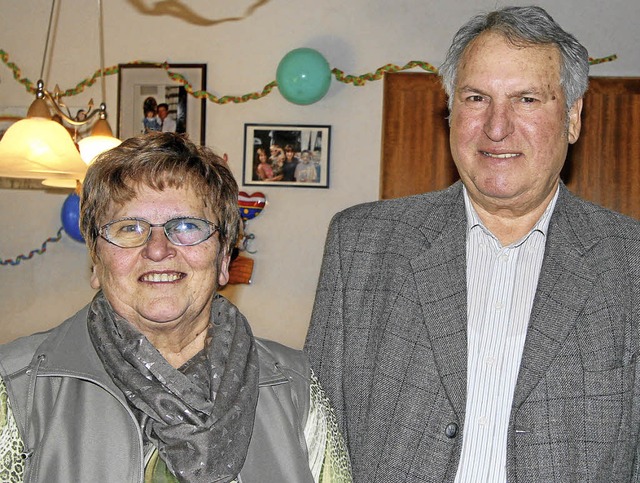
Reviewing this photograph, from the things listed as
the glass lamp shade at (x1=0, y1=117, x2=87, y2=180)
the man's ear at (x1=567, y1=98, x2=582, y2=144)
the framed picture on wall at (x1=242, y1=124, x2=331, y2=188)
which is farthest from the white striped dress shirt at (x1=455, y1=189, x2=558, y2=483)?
the framed picture on wall at (x1=242, y1=124, x2=331, y2=188)

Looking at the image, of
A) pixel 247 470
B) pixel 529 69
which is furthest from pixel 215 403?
pixel 529 69

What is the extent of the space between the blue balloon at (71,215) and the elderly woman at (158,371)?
409 cm

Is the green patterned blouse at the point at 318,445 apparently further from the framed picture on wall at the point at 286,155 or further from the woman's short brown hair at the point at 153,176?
the framed picture on wall at the point at 286,155

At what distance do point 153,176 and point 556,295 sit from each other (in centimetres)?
92

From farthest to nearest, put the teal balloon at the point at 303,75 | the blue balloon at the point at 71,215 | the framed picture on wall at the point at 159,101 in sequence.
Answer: the framed picture on wall at the point at 159,101 < the blue balloon at the point at 71,215 < the teal balloon at the point at 303,75

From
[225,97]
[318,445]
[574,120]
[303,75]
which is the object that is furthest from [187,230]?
[225,97]

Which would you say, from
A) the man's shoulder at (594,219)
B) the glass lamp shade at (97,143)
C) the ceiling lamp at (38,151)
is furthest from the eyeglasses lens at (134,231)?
the glass lamp shade at (97,143)

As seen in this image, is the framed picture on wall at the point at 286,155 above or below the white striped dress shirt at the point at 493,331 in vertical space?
above

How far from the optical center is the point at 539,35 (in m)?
1.97

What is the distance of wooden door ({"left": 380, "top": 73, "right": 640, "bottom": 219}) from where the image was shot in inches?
219

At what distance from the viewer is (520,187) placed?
1943mm

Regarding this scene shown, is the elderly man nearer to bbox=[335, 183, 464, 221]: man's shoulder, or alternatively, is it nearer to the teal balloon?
bbox=[335, 183, 464, 221]: man's shoulder

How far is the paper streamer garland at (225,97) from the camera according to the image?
18.6 feet

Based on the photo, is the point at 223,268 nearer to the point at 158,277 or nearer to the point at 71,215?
the point at 158,277
